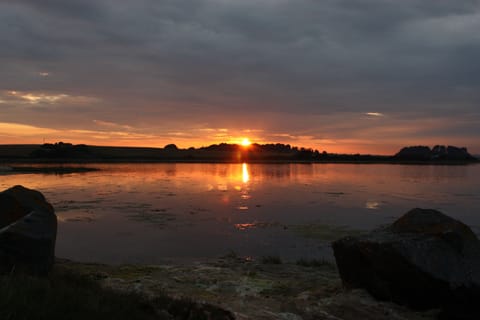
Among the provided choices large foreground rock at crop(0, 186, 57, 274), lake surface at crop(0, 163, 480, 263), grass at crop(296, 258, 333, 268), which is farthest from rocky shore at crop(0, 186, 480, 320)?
lake surface at crop(0, 163, 480, 263)

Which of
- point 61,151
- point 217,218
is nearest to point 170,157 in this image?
point 61,151

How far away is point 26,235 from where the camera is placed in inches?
313

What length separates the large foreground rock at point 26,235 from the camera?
7602 millimetres

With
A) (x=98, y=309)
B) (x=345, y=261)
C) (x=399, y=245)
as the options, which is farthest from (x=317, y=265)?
(x=98, y=309)

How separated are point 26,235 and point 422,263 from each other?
7.94 meters

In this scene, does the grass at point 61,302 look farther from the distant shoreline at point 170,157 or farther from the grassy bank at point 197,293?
the distant shoreline at point 170,157

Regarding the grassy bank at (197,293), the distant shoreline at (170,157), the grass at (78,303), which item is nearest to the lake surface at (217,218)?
the grassy bank at (197,293)

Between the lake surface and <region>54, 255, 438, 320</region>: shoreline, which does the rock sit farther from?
the lake surface

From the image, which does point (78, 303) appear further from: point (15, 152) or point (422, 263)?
point (15, 152)

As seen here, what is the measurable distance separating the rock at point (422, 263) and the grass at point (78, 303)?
3.53m

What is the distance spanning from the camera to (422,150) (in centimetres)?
18250

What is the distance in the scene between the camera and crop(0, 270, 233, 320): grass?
4.81 metres

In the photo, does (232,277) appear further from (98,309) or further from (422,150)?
(422,150)

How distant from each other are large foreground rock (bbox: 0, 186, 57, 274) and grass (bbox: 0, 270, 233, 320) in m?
0.47
